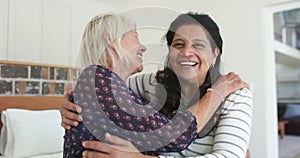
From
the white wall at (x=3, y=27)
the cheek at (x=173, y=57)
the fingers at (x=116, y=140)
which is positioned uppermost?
the white wall at (x=3, y=27)

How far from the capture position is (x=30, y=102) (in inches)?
107

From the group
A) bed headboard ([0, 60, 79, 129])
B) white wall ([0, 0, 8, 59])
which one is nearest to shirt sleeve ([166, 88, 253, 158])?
bed headboard ([0, 60, 79, 129])

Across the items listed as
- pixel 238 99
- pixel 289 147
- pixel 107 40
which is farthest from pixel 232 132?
pixel 289 147

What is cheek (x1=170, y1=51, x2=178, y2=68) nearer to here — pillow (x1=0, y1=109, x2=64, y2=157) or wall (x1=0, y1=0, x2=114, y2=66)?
pillow (x1=0, y1=109, x2=64, y2=157)

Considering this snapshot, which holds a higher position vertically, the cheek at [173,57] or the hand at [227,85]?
the cheek at [173,57]

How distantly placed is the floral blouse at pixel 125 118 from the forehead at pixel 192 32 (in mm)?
356

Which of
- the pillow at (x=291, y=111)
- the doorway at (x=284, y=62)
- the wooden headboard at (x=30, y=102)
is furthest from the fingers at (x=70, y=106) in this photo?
the pillow at (x=291, y=111)

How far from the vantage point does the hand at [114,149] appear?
0.84 metres

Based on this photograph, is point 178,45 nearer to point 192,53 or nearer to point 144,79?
point 192,53

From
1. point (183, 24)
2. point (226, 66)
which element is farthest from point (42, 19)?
point (183, 24)

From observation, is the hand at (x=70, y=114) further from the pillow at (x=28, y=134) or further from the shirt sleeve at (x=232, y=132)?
the pillow at (x=28, y=134)

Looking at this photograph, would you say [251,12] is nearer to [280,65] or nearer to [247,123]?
[247,123]

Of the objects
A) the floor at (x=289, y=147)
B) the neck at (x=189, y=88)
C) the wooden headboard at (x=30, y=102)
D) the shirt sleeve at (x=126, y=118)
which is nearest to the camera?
the shirt sleeve at (x=126, y=118)

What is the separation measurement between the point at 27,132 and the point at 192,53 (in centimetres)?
181
